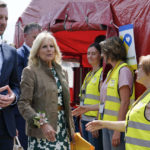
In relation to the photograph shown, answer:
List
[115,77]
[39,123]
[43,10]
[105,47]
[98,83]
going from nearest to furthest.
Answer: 1. [39,123]
2. [115,77]
3. [105,47]
4. [98,83]
5. [43,10]

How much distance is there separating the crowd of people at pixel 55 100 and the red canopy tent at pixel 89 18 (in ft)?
0.93

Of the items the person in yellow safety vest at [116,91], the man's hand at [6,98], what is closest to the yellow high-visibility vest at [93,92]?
the person in yellow safety vest at [116,91]

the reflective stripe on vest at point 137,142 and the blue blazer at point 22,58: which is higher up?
the blue blazer at point 22,58

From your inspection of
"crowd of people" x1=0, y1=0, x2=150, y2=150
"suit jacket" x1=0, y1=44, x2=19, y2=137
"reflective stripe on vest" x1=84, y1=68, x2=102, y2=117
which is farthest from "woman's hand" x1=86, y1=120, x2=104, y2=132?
"reflective stripe on vest" x1=84, y1=68, x2=102, y2=117

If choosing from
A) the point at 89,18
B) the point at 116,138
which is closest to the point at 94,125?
the point at 116,138

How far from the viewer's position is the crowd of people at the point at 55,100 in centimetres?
235

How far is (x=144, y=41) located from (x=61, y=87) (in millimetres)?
1088

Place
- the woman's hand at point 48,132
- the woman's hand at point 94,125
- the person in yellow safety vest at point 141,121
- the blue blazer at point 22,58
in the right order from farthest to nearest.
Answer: the blue blazer at point 22,58
the woman's hand at point 48,132
the woman's hand at point 94,125
the person in yellow safety vest at point 141,121

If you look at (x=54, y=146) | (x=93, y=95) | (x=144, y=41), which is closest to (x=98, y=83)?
(x=93, y=95)

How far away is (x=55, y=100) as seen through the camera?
9.52 feet

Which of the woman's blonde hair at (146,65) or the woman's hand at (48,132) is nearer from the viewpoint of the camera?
the woman's blonde hair at (146,65)

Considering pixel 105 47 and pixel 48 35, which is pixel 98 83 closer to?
pixel 105 47

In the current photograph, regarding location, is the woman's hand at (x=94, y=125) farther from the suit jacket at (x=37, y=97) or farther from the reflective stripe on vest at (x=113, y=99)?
the reflective stripe on vest at (x=113, y=99)

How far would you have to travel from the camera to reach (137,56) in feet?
11.1
